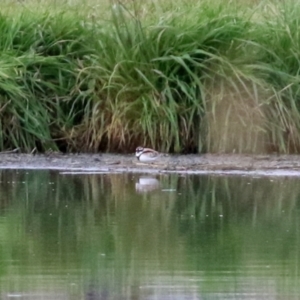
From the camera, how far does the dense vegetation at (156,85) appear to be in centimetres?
1095

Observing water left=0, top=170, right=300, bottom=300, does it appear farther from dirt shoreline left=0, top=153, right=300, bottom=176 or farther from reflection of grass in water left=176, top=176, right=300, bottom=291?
dirt shoreline left=0, top=153, right=300, bottom=176

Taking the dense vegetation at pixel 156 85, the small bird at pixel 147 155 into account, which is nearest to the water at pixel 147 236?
the small bird at pixel 147 155

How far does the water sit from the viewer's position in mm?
5699

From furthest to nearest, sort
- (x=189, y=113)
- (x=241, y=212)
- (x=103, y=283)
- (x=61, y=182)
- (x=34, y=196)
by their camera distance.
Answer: (x=189, y=113)
(x=61, y=182)
(x=34, y=196)
(x=241, y=212)
(x=103, y=283)

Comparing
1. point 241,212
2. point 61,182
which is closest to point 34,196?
point 61,182

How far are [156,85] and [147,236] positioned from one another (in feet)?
13.5

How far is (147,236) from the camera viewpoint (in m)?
7.11

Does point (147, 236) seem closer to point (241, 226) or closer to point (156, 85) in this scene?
point (241, 226)

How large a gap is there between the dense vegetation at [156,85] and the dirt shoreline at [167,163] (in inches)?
8.4

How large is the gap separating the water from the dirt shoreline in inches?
11.3

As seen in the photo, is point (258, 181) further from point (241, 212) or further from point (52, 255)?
point (52, 255)

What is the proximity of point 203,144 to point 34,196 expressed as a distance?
2629mm

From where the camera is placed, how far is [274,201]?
854cm

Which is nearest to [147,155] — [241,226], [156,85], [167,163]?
[167,163]
